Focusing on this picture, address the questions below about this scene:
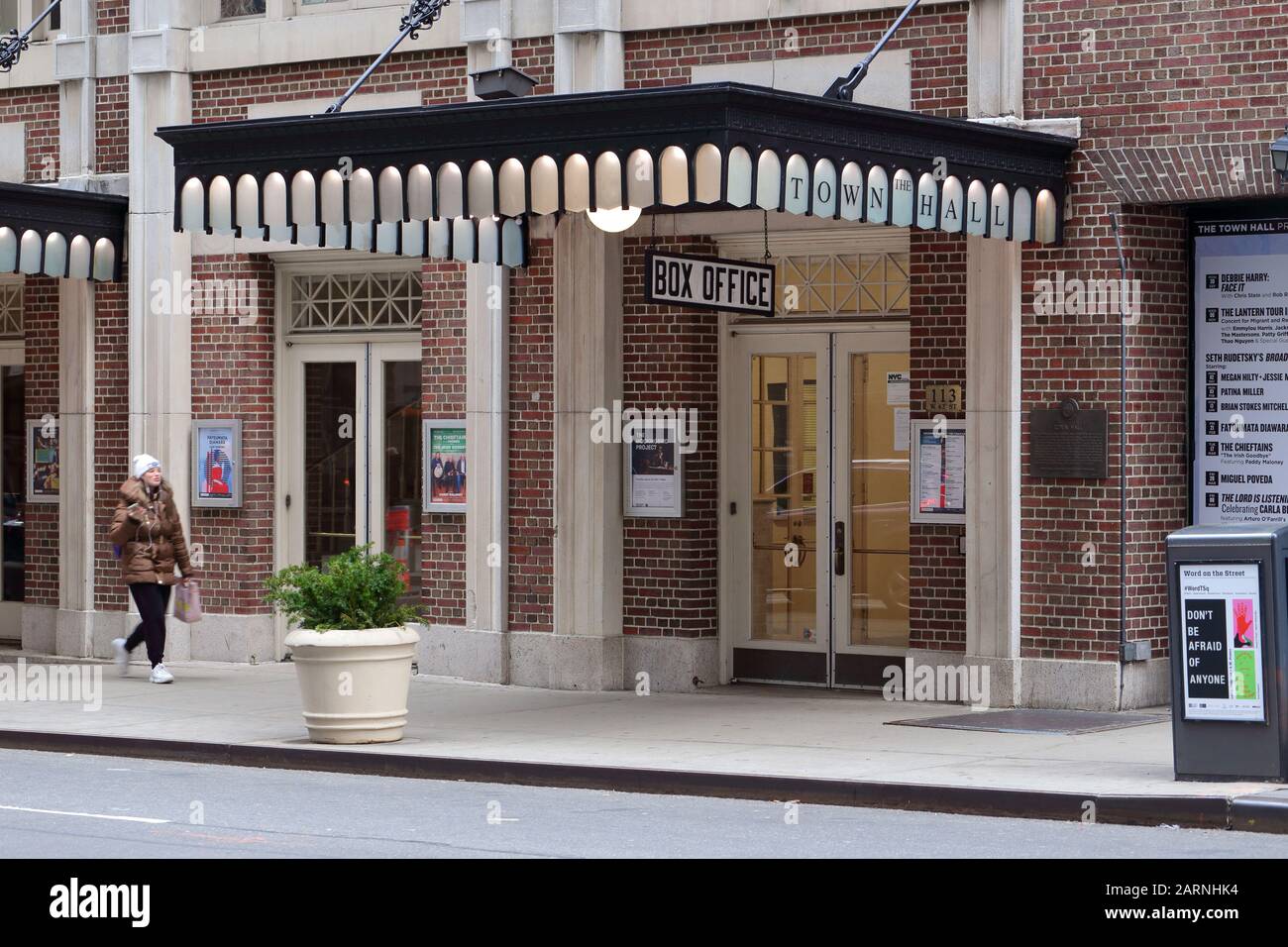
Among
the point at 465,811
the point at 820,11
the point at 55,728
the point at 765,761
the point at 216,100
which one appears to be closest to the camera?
the point at 465,811

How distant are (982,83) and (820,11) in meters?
1.47

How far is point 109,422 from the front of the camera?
19.4m

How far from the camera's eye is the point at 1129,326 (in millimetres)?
14758

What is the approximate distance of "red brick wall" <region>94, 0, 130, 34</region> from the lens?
19.4 m

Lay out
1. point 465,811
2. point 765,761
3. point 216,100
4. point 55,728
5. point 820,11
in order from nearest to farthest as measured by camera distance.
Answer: point 465,811, point 765,761, point 55,728, point 820,11, point 216,100

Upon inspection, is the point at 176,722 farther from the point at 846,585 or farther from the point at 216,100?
the point at 216,100

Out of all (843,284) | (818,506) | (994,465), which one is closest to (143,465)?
(818,506)

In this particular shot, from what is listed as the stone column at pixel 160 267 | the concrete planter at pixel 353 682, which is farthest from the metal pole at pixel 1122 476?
the stone column at pixel 160 267

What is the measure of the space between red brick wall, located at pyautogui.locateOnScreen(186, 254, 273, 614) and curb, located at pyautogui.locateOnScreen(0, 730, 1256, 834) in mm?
4460

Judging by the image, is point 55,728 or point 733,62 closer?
point 55,728

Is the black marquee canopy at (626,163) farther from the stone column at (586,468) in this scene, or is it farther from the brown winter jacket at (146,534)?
the brown winter jacket at (146,534)

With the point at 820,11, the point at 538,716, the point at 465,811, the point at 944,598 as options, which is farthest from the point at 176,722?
the point at 820,11

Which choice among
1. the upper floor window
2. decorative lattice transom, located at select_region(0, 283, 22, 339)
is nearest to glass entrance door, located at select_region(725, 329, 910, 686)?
the upper floor window

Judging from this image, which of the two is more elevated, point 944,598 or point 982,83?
point 982,83
